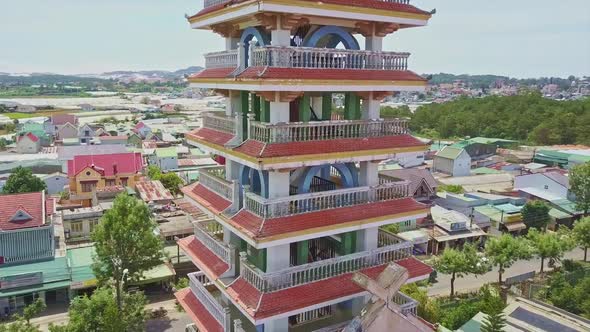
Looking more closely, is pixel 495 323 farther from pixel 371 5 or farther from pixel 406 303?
pixel 371 5

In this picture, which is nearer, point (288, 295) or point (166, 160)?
point (288, 295)

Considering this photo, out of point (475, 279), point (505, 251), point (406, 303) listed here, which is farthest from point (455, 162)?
point (406, 303)

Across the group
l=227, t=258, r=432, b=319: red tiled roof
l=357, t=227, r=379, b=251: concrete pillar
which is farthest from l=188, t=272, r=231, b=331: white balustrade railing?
l=357, t=227, r=379, b=251: concrete pillar

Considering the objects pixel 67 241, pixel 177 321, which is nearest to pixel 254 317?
pixel 177 321

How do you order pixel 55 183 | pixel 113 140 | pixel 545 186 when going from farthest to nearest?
1. pixel 113 140
2. pixel 55 183
3. pixel 545 186

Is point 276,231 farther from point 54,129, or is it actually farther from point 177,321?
point 54,129

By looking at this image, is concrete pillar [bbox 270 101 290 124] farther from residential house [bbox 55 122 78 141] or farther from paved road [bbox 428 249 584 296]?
residential house [bbox 55 122 78 141]
